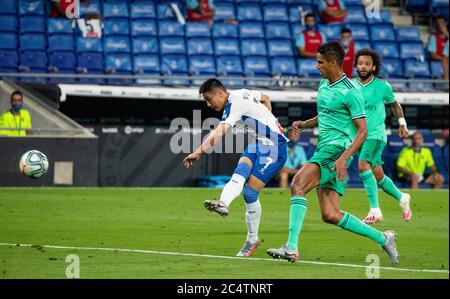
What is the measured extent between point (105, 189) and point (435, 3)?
1293 cm

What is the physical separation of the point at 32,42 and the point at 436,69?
35.2ft

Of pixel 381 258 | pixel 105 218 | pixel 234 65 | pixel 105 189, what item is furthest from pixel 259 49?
pixel 381 258

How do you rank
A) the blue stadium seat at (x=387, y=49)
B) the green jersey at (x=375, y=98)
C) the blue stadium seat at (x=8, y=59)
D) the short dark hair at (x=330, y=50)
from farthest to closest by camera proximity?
1. the blue stadium seat at (x=387, y=49)
2. the blue stadium seat at (x=8, y=59)
3. the green jersey at (x=375, y=98)
4. the short dark hair at (x=330, y=50)

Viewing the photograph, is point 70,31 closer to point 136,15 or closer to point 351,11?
point 136,15

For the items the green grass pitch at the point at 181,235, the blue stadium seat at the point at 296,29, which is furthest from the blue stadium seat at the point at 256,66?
the green grass pitch at the point at 181,235

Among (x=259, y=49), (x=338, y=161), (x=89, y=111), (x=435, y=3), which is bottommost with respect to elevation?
(x=338, y=161)

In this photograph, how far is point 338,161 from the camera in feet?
Result: 34.5

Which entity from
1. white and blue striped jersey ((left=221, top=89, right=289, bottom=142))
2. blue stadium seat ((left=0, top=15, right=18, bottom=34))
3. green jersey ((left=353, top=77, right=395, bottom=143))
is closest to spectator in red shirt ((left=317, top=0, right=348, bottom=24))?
blue stadium seat ((left=0, top=15, right=18, bottom=34))

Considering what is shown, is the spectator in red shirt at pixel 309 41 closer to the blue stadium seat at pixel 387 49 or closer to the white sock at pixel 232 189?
the blue stadium seat at pixel 387 49

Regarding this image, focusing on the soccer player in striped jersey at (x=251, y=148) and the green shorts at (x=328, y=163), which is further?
the soccer player in striped jersey at (x=251, y=148)

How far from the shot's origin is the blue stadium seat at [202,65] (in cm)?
2648

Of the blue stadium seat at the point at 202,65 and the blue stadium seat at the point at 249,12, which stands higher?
the blue stadium seat at the point at 249,12

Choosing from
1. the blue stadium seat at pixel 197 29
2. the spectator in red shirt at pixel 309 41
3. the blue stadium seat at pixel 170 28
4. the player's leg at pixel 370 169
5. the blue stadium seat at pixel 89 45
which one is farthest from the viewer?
the spectator in red shirt at pixel 309 41

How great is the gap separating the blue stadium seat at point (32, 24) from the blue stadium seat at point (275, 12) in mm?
5989
